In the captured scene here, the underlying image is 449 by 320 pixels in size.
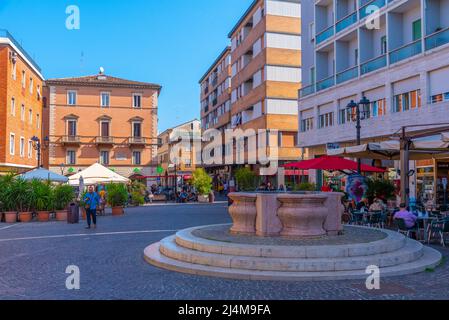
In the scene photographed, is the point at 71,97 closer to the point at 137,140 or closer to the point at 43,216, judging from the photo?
the point at 137,140

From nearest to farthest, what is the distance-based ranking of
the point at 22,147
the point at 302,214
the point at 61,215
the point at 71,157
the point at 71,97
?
1. the point at 302,214
2. the point at 61,215
3. the point at 22,147
4. the point at 71,157
5. the point at 71,97

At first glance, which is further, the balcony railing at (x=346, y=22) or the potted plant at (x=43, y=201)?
the balcony railing at (x=346, y=22)

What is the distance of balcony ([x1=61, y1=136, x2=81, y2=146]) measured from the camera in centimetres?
5253

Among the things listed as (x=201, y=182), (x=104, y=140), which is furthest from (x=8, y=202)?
(x=104, y=140)

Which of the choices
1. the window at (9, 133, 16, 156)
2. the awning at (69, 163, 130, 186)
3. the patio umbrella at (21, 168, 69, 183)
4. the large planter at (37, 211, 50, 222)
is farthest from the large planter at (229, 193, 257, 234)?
the window at (9, 133, 16, 156)

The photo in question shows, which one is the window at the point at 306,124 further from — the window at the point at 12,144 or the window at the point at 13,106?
the window at the point at 13,106

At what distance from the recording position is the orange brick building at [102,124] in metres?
53.1

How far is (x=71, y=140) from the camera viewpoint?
52812 millimetres

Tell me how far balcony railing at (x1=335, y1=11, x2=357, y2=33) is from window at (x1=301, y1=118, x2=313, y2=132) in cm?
648

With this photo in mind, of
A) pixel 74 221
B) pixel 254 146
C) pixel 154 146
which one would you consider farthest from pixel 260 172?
pixel 74 221

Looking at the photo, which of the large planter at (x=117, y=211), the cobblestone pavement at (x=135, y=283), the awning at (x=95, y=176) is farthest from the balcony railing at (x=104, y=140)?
the cobblestone pavement at (x=135, y=283)

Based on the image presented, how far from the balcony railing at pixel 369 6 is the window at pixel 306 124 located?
27.0ft

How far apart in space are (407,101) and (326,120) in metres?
7.87

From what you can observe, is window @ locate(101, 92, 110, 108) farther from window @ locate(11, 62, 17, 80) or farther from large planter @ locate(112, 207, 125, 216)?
large planter @ locate(112, 207, 125, 216)
